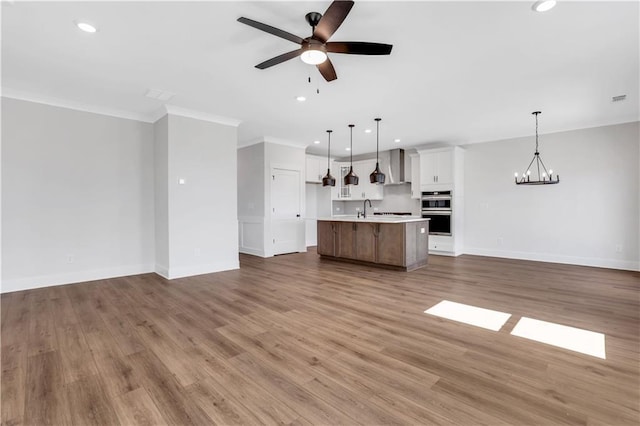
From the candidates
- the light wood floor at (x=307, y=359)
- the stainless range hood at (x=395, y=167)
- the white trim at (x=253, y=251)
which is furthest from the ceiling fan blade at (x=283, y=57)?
the stainless range hood at (x=395, y=167)

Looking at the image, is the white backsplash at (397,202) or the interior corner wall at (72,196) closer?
the interior corner wall at (72,196)

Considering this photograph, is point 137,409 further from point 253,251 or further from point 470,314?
→ point 253,251

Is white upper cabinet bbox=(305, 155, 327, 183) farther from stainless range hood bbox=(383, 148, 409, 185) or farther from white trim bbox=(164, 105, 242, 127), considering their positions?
white trim bbox=(164, 105, 242, 127)

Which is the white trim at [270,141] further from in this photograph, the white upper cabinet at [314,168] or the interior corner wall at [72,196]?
the interior corner wall at [72,196]

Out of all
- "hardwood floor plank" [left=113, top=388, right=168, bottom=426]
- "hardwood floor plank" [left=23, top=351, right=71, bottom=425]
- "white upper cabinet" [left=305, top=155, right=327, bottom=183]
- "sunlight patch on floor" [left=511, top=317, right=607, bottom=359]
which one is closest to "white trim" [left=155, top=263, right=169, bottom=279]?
"hardwood floor plank" [left=23, top=351, right=71, bottom=425]

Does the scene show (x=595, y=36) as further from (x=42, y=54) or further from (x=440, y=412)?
(x=42, y=54)

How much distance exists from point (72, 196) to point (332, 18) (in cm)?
481

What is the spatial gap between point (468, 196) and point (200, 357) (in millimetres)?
7031

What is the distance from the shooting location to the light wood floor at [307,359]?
5.63 feet

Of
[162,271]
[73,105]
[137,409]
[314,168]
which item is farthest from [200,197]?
[314,168]

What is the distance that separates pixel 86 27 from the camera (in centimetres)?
267

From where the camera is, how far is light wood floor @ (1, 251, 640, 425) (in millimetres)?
1715

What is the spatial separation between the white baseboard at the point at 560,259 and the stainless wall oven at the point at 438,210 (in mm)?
912

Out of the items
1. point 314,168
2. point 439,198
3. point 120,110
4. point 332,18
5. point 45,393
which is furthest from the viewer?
point 314,168
